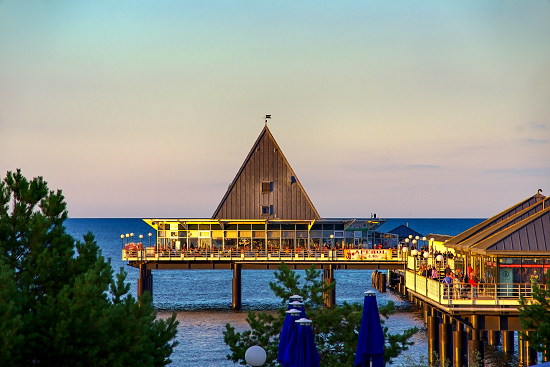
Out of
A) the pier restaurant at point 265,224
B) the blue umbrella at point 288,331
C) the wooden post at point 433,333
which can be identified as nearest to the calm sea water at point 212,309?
the wooden post at point 433,333

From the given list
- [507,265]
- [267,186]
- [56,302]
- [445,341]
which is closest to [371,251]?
[267,186]

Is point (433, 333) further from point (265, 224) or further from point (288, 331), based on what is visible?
point (265, 224)

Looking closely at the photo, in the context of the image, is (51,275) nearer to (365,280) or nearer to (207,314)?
(207,314)

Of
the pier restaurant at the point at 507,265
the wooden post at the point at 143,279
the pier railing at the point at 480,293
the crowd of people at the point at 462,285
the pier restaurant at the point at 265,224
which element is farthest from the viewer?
the pier restaurant at the point at 265,224

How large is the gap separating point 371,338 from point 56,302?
9085mm

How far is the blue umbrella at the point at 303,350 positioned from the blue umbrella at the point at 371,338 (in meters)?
2.24

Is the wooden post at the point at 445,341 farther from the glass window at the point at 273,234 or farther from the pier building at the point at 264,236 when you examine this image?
the glass window at the point at 273,234

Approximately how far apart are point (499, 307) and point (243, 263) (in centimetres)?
3882

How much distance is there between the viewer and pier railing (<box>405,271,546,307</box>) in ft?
146

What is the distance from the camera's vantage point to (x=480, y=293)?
46.1 meters

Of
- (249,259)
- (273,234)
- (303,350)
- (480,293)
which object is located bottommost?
(303,350)

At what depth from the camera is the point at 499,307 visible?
146 feet

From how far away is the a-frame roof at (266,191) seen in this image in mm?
90000

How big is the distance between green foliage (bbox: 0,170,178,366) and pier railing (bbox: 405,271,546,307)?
17.8m
